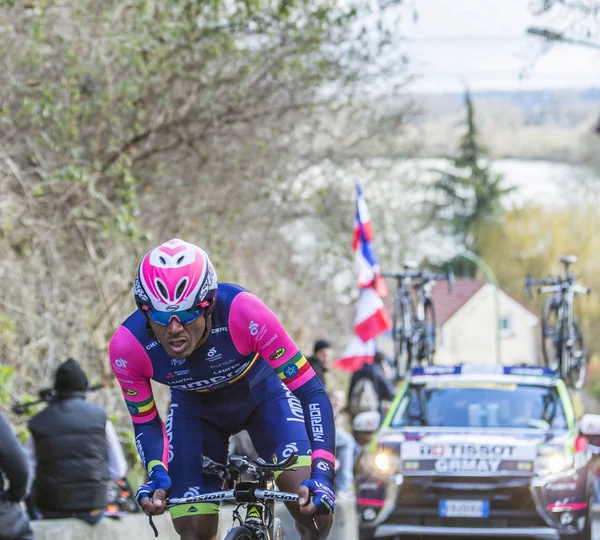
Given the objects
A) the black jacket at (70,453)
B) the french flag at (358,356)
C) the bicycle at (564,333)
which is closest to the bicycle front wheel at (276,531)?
the black jacket at (70,453)

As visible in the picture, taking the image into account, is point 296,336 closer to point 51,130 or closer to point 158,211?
point 158,211

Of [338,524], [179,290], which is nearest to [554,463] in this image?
[338,524]

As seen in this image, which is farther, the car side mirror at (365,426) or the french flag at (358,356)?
the french flag at (358,356)

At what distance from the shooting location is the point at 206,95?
16.8 m

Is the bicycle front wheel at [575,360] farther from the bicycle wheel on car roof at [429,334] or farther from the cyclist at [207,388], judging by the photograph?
the cyclist at [207,388]

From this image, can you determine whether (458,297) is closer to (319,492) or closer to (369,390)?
(369,390)

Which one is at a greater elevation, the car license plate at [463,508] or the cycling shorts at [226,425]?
the cycling shorts at [226,425]

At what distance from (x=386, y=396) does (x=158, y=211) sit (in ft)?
16.7

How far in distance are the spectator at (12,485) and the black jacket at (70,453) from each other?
1266mm

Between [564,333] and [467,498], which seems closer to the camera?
[467,498]

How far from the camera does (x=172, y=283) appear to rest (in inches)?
204

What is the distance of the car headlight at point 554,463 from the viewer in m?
10.1

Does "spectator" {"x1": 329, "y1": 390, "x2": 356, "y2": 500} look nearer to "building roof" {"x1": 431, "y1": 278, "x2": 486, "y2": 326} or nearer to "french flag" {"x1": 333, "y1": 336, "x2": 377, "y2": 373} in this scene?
"french flag" {"x1": 333, "y1": 336, "x2": 377, "y2": 373}

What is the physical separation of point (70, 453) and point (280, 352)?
11.7 feet
